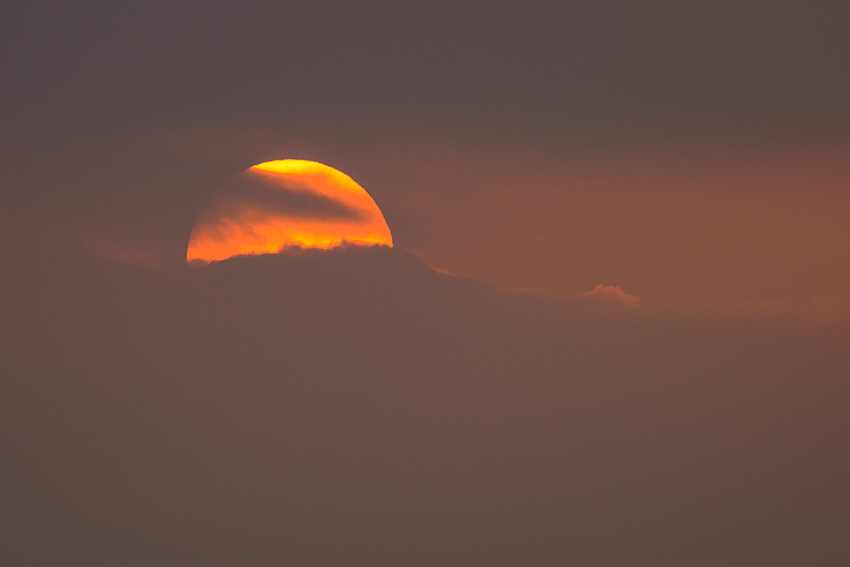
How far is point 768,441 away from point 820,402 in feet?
1.32

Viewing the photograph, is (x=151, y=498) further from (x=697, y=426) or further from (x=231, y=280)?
(x=697, y=426)

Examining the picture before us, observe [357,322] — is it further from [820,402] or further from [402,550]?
[820,402]

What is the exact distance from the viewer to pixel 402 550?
167 inches

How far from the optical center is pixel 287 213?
4273 millimetres

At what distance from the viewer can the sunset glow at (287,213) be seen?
422cm

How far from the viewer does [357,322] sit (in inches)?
169

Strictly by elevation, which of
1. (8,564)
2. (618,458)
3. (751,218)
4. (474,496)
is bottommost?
(8,564)

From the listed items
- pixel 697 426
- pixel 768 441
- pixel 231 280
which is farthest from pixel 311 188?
pixel 768 441

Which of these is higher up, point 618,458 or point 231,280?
point 231,280

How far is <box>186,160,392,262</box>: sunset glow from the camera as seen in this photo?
4.22 meters

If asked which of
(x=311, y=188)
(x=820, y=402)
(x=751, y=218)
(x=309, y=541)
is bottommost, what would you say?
(x=309, y=541)

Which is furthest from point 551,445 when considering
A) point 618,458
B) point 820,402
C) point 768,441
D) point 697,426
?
point 820,402

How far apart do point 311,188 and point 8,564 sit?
9.10ft

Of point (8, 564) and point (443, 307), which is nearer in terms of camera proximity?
point (8, 564)
